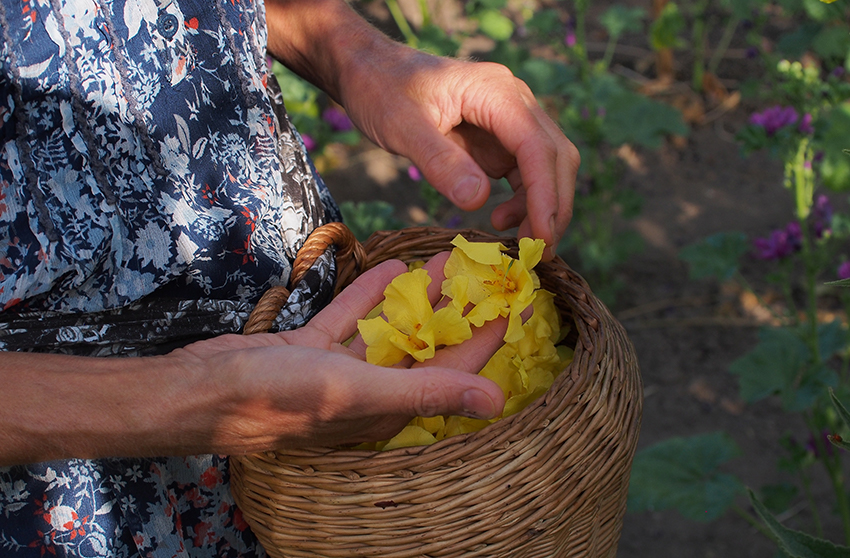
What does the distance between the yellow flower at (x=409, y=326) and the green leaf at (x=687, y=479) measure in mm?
1319

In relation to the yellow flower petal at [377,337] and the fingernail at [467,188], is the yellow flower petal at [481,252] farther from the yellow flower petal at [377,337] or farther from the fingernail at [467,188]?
the yellow flower petal at [377,337]

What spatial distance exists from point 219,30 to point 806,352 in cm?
212

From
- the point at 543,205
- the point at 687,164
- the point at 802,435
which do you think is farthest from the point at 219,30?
the point at 687,164

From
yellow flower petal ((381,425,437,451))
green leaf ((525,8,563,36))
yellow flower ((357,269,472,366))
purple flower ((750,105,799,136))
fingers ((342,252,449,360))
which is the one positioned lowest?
green leaf ((525,8,563,36))

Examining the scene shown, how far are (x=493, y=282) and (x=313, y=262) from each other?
1.01ft

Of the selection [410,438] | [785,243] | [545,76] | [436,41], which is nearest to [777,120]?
[785,243]

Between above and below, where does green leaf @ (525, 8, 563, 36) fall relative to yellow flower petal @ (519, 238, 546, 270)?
below

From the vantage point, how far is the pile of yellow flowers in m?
1.10

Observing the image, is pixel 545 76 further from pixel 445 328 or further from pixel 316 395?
pixel 316 395

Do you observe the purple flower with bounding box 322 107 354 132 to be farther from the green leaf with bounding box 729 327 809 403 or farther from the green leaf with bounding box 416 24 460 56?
the green leaf with bounding box 729 327 809 403

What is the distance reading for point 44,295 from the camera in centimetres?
100

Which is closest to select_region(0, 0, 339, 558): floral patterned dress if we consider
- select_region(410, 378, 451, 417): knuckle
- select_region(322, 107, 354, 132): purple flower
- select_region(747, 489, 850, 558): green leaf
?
select_region(410, 378, 451, 417): knuckle

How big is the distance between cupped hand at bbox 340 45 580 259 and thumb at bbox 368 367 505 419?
40 cm

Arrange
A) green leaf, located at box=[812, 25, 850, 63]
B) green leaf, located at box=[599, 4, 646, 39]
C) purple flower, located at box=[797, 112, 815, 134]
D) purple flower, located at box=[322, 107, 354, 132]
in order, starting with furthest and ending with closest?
green leaf, located at box=[599, 4, 646, 39], green leaf, located at box=[812, 25, 850, 63], purple flower, located at box=[322, 107, 354, 132], purple flower, located at box=[797, 112, 815, 134]
